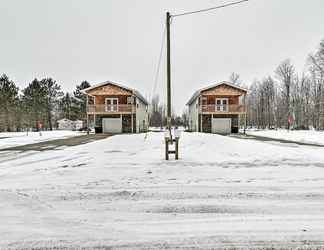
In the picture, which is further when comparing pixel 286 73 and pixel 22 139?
pixel 286 73

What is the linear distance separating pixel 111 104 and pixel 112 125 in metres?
2.54

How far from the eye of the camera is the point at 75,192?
485 centimetres

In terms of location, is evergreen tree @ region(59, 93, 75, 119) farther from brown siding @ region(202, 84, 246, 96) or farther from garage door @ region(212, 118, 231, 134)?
garage door @ region(212, 118, 231, 134)

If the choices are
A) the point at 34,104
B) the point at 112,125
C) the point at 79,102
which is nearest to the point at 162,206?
the point at 112,125

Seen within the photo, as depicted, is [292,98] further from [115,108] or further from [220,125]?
[115,108]

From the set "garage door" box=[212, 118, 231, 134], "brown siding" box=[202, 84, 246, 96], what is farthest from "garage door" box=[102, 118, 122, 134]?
"garage door" box=[212, 118, 231, 134]

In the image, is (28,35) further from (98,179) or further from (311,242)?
(311,242)

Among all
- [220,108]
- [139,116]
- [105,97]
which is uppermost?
[105,97]

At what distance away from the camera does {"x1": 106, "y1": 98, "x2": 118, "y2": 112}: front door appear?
92.7ft

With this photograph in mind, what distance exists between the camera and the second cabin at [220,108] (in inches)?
1139

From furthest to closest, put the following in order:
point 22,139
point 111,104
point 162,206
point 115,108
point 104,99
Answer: point 104,99, point 111,104, point 115,108, point 22,139, point 162,206

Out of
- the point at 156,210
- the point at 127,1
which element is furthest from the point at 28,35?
the point at 156,210

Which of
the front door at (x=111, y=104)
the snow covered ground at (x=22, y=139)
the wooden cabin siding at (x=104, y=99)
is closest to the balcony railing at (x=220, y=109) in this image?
the wooden cabin siding at (x=104, y=99)

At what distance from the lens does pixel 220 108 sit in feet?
95.3
